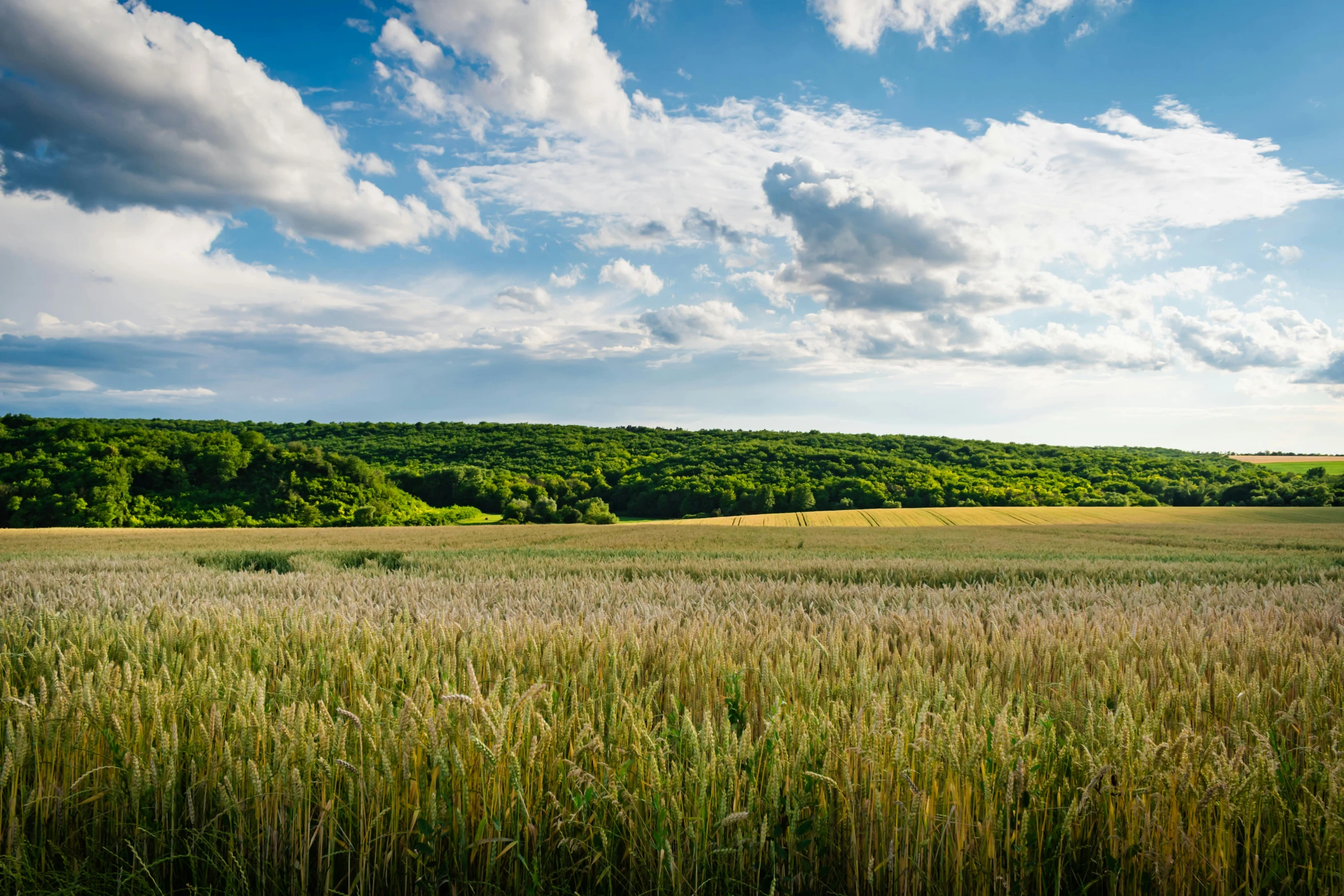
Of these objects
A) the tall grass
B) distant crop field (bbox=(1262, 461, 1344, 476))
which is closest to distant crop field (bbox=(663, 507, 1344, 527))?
→ the tall grass

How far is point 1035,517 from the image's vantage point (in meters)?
50.1

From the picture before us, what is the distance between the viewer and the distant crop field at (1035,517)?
43125 millimetres

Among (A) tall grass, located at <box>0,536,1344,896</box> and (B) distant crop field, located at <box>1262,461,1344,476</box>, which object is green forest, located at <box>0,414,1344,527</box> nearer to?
(B) distant crop field, located at <box>1262,461,1344,476</box>

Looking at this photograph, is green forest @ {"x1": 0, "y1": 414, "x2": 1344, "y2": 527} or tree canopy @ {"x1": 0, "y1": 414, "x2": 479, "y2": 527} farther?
green forest @ {"x1": 0, "y1": 414, "x2": 1344, "y2": 527}

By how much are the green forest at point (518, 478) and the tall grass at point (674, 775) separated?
61380mm

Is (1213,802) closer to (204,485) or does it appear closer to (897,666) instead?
(897,666)

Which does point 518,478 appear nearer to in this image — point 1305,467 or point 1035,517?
point 1035,517

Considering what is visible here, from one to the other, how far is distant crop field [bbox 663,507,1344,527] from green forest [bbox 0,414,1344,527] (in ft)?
62.6

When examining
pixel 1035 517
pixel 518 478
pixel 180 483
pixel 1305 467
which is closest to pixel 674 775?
pixel 1035 517

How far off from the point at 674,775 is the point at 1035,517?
5646cm

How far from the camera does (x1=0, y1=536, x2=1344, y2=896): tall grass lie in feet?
5.79

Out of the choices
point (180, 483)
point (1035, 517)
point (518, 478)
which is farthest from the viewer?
point (518, 478)

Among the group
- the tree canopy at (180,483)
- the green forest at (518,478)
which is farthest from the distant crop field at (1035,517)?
the tree canopy at (180,483)

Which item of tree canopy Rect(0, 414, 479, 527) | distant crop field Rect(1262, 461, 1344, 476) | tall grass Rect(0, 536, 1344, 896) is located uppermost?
distant crop field Rect(1262, 461, 1344, 476)
